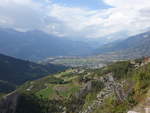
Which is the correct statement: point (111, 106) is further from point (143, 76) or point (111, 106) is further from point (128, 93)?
point (143, 76)

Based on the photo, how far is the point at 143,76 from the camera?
10088 cm

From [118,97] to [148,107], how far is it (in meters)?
25.3

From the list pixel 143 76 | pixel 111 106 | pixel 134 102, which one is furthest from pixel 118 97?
pixel 143 76

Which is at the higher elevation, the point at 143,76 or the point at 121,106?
the point at 143,76

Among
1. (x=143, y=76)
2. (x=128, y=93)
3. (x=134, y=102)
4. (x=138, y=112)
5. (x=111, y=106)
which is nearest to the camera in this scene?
(x=138, y=112)

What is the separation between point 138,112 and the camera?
53.2 meters

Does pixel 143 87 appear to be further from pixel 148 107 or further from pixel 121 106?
pixel 148 107

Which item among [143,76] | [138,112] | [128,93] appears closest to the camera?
[138,112]

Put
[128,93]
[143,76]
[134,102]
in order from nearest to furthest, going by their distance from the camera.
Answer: [134,102]
[128,93]
[143,76]

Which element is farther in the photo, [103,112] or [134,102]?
[103,112]

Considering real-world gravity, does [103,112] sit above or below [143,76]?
below

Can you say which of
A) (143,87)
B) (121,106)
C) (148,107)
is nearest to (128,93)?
(143,87)

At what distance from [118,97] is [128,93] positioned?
19.9ft

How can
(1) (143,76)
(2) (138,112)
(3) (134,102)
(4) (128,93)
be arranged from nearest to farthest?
(2) (138,112) → (3) (134,102) → (4) (128,93) → (1) (143,76)
